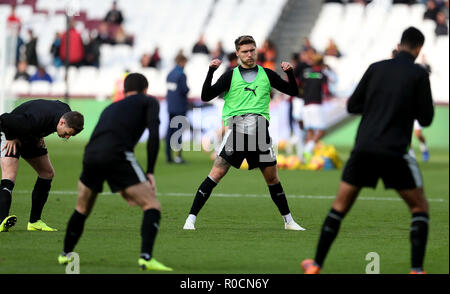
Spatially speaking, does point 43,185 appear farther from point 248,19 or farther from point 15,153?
point 248,19

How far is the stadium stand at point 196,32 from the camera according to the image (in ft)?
123

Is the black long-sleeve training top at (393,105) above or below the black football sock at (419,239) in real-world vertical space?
above

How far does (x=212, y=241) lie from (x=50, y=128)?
90.8 inches

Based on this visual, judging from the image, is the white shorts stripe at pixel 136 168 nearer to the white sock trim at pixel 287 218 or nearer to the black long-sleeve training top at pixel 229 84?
the black long-sleeve training top at pixel 229 84

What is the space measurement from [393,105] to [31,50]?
32.8 m

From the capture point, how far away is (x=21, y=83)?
130ft

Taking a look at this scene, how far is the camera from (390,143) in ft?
28.9

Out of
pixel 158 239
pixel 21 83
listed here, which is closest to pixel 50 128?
pixel 158 239

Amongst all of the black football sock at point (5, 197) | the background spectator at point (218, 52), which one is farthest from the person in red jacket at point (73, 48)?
the black football sock at point (5, 197)

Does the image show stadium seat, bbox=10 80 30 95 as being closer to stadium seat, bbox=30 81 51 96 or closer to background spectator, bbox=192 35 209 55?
stadium seat, bbox=30 81 51 96

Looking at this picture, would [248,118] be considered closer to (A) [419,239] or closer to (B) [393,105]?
(B) [393,105]

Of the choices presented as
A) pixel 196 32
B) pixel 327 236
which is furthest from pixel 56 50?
pixel 327 236

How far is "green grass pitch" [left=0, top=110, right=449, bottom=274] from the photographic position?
392 inches

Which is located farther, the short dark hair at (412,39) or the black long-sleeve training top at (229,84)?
the black long-sleeve training top at (229,84)
